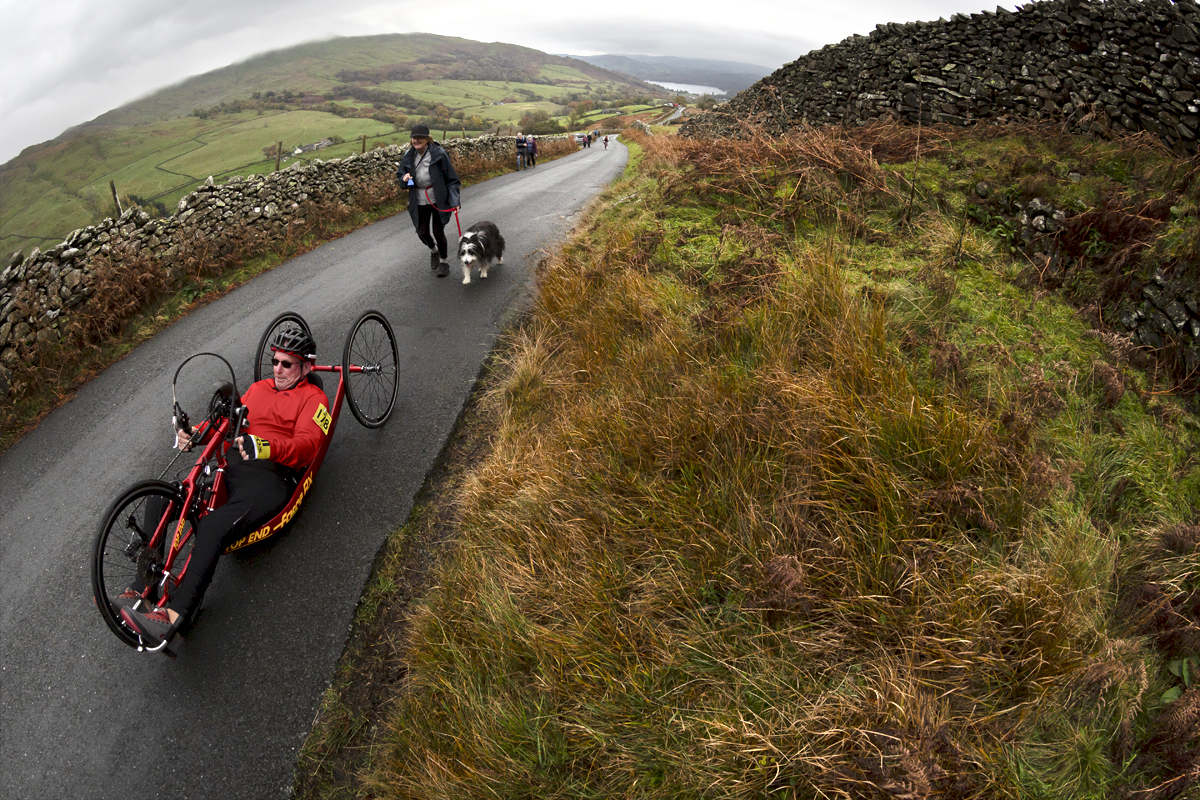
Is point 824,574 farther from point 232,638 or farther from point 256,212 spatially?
point 256,212

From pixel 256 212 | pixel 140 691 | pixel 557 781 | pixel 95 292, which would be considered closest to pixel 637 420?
pixel 557 781

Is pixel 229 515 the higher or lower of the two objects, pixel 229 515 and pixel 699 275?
the lower

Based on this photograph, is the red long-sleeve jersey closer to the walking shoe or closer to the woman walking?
the walking shoe

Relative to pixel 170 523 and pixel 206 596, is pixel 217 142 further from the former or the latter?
pixel 206 596

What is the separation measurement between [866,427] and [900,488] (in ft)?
1.31

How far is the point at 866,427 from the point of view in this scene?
2869 mm

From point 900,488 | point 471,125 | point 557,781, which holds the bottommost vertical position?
point 557,781

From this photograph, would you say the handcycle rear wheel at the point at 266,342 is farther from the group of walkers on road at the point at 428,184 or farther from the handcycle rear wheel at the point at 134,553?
the group of walkers on road at the point at 428,184

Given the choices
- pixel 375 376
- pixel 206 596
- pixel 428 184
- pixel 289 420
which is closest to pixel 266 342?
pixel 375 376

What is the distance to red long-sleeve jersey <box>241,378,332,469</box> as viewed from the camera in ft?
12.4

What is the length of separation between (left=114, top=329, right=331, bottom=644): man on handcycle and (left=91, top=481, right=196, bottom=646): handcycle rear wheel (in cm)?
8

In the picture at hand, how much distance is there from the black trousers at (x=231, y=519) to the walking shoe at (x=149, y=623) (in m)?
0.07

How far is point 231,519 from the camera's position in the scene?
3314 millimetres

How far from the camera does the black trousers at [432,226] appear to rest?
27.2 ft
